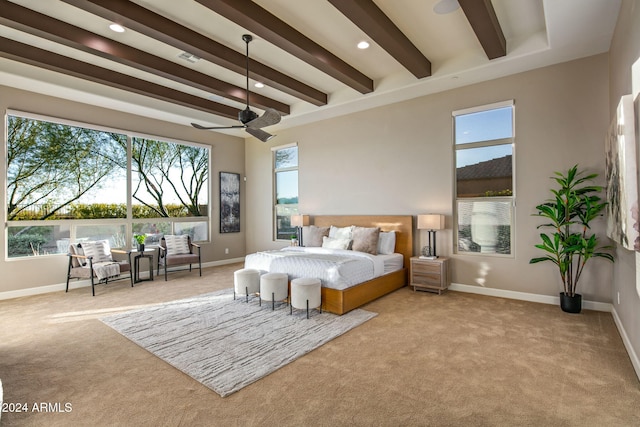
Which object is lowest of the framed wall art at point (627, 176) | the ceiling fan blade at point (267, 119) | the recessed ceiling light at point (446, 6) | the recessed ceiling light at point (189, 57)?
the framed wall art at point (627, 176)

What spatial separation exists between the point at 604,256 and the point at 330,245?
12.1 ft

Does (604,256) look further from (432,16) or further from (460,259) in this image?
(432,16)

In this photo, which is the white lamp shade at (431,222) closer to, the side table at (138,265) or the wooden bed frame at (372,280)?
the wooden bed frame at (372,280)

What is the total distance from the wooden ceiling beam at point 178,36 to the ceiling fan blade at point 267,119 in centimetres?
91

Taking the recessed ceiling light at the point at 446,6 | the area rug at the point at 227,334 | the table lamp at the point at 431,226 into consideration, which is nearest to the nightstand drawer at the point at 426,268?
the table lamp at the point at 431,226

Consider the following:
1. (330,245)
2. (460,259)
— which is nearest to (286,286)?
(330,245)

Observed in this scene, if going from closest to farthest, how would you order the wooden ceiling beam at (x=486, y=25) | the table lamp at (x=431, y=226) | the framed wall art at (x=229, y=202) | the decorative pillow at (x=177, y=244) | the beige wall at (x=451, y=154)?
the wooden ceiling beam at (x=486, y=25) → the beige wall at (x=451, y=154) → the table lamp at (x=431, y=226) → the decorative pillow at (x=177, y=244) → the framed wall art at (x=229, y=202)

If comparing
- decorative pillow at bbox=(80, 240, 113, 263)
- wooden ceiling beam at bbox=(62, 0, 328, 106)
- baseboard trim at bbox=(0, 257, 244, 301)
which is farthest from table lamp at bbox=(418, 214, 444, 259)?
baseboard trim at bbox=(0, 257, 244, 301)

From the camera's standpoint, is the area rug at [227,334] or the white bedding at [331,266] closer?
the area rug at [227,334]

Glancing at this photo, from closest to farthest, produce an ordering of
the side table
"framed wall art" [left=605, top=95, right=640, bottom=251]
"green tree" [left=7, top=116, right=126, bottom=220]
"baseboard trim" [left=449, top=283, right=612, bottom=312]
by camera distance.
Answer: "framed wall art" [left=605, top=95, right=640, bottom=251]
"baseboard trim" [left=449, top=283, right=612, bottom=312]
"green tree" [left=7, top=116, right=126, bottom=220]
the side table

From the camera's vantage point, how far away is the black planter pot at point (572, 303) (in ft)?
13.1

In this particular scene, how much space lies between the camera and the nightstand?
499 cm

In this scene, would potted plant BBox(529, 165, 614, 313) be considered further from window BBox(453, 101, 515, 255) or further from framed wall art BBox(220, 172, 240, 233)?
framed wall art BBox(220, 172, 240, 233)

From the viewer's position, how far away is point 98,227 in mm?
6129
